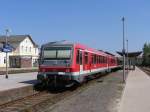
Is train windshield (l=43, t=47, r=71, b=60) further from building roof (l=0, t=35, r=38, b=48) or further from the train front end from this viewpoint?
building roof (l=0, t=35, r=38, b=48)

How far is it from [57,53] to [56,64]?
28.3 inches

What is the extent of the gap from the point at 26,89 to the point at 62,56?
9.87 ft

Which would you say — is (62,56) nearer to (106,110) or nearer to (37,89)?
(37,89)

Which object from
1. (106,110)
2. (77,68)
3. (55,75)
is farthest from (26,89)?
(106,110)

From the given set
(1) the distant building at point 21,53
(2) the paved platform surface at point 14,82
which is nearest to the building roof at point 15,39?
(1) the distant building at point 21,53

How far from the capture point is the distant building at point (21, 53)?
86250mm

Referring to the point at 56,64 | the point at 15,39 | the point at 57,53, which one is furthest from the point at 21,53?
the point at 56,64

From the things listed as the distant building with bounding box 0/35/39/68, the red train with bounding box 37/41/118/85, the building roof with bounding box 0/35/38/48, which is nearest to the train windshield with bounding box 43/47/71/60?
the red train with bounding box 37/41/118/85

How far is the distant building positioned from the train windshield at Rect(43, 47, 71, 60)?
2393 inches

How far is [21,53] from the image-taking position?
93.0 meters

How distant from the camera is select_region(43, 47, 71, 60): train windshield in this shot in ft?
73.4

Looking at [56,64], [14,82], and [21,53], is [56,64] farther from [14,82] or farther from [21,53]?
[21,53]

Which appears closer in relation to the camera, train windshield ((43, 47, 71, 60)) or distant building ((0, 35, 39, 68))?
train windshield ((43, 47, 71, 60))

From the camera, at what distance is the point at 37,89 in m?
23.1
